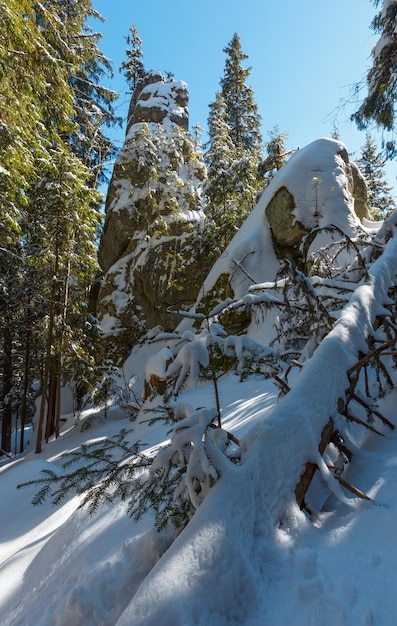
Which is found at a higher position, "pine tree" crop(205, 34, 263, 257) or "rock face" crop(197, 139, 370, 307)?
"pine tree" crop(205, 34, 263, 257)

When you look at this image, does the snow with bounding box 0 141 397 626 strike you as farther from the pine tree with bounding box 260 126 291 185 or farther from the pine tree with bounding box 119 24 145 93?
the pine tree with bounding box 119 24 145 93

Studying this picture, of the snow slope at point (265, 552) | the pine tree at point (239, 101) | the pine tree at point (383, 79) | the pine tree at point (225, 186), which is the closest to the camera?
the snow slope at point (265, 552)

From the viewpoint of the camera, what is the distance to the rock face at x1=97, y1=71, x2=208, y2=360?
19.1 m

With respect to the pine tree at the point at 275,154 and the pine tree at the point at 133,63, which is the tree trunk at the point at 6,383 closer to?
the pine tree at the point at 275,154

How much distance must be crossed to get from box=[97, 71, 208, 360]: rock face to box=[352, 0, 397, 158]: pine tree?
36.3 ft

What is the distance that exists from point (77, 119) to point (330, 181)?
483 inches

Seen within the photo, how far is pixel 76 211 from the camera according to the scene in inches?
423

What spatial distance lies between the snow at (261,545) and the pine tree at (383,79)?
6078mm

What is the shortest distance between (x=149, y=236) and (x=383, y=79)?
15.6 metres

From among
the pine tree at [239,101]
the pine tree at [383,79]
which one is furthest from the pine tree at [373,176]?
the pine tree at [383,79]

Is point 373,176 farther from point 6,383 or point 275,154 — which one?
point 6,383

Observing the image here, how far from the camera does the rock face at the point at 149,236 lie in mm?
19094

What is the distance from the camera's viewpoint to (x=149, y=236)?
68.0 feet

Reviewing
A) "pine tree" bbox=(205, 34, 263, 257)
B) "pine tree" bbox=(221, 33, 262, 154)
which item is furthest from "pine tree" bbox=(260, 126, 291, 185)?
"pine tree" bbox=(221, 33, 262, 154)
